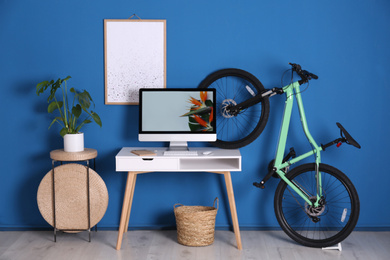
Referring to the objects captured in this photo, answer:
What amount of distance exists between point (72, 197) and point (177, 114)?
1039 mm

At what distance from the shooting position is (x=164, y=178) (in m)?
3.85

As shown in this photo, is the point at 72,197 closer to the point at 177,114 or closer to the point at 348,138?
the point at 177,114

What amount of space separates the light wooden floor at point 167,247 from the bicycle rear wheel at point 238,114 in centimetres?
78

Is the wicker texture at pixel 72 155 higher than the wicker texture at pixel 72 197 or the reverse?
higher

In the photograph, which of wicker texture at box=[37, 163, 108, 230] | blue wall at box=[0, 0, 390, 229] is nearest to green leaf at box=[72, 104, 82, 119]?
blue wall at box=[0, 0, 390, 229]

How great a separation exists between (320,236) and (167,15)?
2174mm

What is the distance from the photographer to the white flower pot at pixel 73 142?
3508 mm

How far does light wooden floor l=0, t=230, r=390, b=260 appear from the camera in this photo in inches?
131

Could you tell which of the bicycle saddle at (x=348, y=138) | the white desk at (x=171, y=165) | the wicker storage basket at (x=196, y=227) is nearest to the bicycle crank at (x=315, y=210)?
the bicycle saddle at (x=348, y=138)

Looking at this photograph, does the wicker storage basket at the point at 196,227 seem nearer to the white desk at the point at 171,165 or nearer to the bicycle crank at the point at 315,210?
the white desk at the point at 171,165

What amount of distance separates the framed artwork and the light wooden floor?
43.6 inches

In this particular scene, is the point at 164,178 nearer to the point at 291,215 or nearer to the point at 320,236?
the point at 291,215

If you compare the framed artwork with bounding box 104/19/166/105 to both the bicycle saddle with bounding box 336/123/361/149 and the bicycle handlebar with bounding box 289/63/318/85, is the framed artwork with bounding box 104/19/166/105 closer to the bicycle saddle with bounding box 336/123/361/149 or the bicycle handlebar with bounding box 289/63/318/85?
the bicycle handlebar with bounding box 289/63/318/85

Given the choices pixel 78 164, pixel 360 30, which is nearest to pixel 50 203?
pixel 78 164
